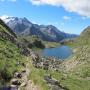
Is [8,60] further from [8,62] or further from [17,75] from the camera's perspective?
[17,75]

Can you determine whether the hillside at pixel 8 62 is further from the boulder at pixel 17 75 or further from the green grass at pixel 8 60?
the boulder at pixel 17 75

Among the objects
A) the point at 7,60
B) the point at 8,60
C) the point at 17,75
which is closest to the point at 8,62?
the point at 7,60

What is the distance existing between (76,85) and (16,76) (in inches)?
398

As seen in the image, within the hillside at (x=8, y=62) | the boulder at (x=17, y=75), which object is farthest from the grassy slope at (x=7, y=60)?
the boulder at (x=17, y=75)

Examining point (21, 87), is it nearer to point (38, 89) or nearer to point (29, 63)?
point (38, 89)

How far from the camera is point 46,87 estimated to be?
34844 mm

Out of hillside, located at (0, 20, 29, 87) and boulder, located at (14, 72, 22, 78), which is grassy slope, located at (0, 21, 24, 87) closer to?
hillside, located at (0, 20, 29, 87)

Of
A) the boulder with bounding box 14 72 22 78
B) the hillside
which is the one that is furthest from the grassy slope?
the boulder with bounding box 14 72 22 78

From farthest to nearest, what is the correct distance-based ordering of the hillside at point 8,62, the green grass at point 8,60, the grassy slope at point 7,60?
the green grass at point 8,60, the grassy slope at point 7,60, the hillside at point 8,62

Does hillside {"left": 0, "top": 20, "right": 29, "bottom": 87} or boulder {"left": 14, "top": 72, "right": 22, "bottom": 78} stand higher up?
hillside {"left": 0, "top": 20, "right": 29, "bottom": 87}

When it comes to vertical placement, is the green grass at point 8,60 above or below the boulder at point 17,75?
above

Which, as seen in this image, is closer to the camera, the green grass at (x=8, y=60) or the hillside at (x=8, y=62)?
the hillside at (x=8, y=62)

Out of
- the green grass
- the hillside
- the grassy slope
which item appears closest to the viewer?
the hillside

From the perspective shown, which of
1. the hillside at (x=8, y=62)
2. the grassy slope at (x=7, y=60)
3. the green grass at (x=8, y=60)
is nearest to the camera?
the hillside at (x=8, y=62)
